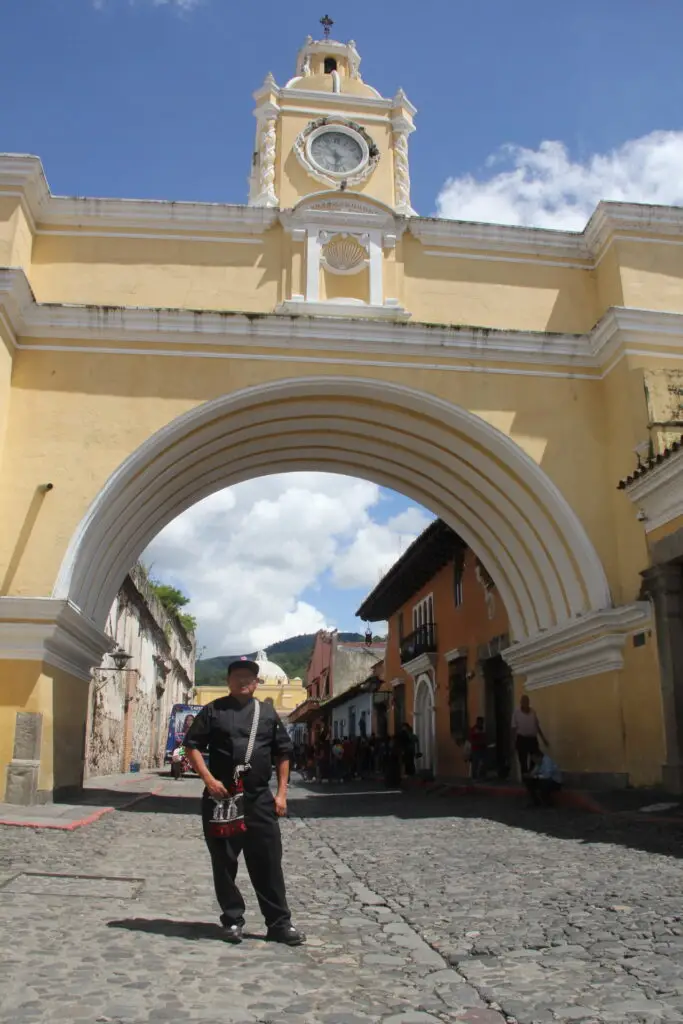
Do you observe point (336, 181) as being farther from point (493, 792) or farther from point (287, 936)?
point (287, 936)

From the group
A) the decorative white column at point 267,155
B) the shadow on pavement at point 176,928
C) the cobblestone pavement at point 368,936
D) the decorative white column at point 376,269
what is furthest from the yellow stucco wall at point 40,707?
the decorative white column at point 267,155

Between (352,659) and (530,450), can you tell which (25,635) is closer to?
(530,450)

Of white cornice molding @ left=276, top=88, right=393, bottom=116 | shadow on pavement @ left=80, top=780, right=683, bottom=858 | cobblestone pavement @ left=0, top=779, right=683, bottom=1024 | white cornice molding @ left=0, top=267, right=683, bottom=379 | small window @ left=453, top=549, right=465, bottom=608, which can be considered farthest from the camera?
small window @ left=453, top=549, right=465, bottom=608

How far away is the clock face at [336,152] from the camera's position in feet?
40.1

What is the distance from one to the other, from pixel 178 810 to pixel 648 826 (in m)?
5.92

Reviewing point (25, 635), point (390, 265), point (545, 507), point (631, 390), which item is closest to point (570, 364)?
point (631, 390)

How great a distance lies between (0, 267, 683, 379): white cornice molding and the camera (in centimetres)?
1072

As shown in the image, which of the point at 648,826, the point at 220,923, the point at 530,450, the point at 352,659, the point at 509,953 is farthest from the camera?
the point at 352,659

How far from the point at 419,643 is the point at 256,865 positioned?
16744mm

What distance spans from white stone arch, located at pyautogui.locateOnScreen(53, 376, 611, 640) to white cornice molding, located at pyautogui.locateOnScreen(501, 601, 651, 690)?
0.81 feet

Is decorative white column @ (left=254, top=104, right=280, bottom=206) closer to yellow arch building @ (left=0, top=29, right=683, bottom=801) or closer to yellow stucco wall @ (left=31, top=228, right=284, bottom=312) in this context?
yellow arch building @ (left=0, top=29, right=683, bottom=801)

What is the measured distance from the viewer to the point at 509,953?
11.2 feet

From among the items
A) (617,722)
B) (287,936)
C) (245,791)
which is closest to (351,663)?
(617,722)

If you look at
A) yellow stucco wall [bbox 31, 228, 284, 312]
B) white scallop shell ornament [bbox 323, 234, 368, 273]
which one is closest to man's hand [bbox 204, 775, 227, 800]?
yellow stucco wall [bbox 31, 228, 284, 312]
